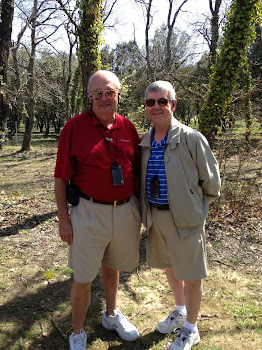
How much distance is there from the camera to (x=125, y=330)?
2.71m

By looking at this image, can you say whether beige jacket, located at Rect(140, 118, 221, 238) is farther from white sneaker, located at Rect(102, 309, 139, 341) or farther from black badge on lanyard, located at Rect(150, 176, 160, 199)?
white sneaker, located at Rect(102, 309, 139, 341)

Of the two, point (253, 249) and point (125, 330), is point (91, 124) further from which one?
point (253, 249)

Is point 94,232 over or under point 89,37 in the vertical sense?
under

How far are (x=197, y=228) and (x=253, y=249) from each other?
2.54 meters

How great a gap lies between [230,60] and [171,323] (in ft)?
13.8

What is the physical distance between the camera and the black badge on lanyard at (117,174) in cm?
230

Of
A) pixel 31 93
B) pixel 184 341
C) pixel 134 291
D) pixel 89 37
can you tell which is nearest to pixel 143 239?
pixel 134 291

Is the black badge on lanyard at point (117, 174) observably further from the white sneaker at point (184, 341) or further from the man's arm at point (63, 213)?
the white sneaker at point (184, 341)

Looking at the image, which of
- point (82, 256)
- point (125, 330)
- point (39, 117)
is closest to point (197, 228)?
point (82, 256)

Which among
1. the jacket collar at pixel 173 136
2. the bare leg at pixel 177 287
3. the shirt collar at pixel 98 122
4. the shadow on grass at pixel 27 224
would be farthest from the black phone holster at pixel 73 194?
the shadow on grass at pixel 27 224

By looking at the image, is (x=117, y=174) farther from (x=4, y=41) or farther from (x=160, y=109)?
(x=4, y=41)

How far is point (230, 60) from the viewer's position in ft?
16.5

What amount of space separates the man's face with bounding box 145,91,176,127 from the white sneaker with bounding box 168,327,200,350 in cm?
176

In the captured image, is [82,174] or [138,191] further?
[138,191]
